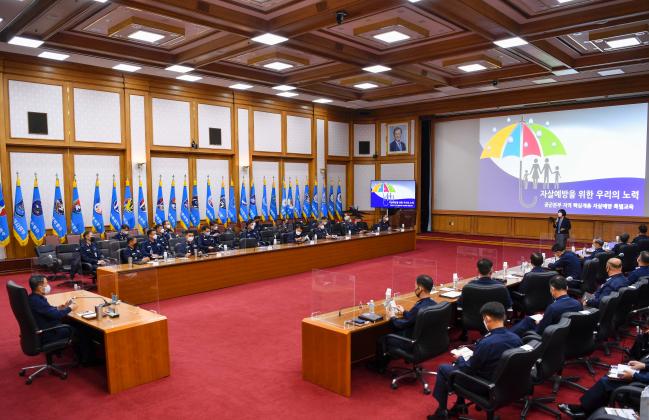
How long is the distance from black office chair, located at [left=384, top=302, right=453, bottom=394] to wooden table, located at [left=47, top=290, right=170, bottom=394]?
7.55 ft

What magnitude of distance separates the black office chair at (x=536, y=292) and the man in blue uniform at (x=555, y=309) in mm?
1382

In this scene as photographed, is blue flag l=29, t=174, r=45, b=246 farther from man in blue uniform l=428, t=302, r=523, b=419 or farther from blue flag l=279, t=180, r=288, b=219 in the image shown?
man in blue uniform l=428, t=302, r=523, b=419

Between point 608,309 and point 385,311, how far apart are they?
2.30m

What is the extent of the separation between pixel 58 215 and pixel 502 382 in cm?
1027

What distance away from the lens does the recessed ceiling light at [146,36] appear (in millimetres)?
8672

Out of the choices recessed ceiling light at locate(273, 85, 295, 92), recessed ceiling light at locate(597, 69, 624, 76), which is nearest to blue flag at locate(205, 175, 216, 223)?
recessed ceiling light at locate(273, 85, 295, 92)

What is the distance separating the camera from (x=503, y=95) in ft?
46.0

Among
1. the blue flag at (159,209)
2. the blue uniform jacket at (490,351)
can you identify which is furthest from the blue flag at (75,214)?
the blue uniform jacket at (490,351)

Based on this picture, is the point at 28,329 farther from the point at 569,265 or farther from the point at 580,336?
the point at 569,265

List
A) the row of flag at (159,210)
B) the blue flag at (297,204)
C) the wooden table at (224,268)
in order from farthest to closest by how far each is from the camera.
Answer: the blue flag at (297,204), the row of flag at (159,210), the wooden table at (224,268)

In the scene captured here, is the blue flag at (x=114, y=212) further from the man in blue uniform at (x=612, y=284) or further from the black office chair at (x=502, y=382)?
the man in blue uniform at (x=612, y=284)

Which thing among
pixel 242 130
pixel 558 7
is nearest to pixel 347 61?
pixel 558 7

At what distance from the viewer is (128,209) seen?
37.3 ft

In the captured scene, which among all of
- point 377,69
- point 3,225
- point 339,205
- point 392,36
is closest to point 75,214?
point 3,225
